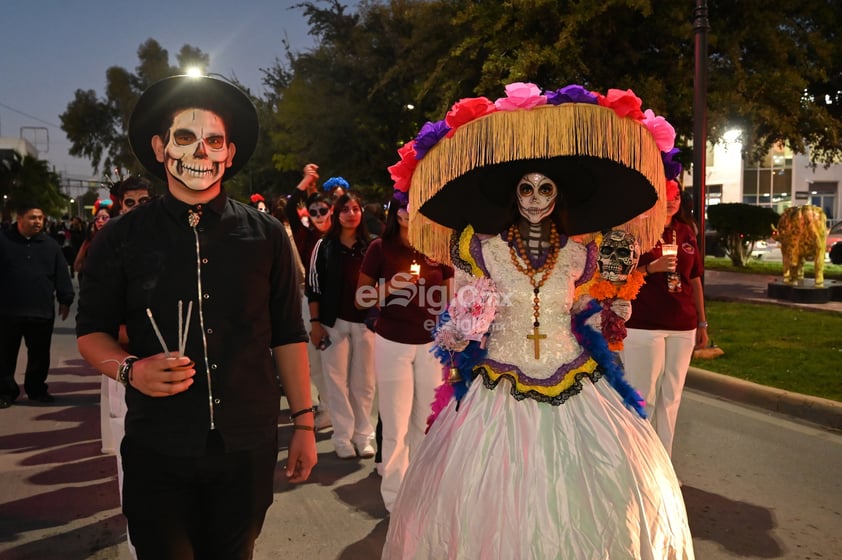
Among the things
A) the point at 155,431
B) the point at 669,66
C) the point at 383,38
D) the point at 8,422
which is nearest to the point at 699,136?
the point at 669,66

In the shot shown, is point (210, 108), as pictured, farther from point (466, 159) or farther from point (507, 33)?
point (507, 33)

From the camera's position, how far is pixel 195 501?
2627mm

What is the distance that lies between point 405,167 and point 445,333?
2.85 feet

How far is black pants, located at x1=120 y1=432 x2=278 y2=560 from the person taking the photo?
2.54 m

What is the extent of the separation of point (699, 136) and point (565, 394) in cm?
739

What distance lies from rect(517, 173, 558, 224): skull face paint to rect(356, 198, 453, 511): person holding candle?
134 cm

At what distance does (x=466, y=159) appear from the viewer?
367 cm

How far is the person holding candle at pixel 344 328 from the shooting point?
20.9ft

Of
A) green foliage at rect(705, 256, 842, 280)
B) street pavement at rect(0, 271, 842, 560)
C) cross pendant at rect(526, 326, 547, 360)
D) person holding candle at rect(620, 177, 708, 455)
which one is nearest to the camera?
cross pendant at rect(526, 326, 547, 360)

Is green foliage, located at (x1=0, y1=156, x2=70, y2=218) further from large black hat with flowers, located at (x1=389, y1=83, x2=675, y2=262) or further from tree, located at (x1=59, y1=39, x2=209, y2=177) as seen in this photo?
large black hat with flowers, located at (x1=389, y1=83, x2=675, y2=262)

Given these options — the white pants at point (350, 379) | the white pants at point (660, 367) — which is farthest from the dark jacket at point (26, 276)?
the white pants at point (660, 367)

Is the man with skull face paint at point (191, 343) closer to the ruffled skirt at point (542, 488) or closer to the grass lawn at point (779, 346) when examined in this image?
the ruffled skirt at point (542, 488)

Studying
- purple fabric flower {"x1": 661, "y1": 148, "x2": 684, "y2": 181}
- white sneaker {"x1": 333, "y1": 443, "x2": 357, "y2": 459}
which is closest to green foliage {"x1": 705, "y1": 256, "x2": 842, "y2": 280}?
white sneaker {"x1": 333, "y1": 443, "x2": 357, "y2": 459}

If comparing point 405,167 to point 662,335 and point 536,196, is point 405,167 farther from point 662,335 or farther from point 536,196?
point 662,335
